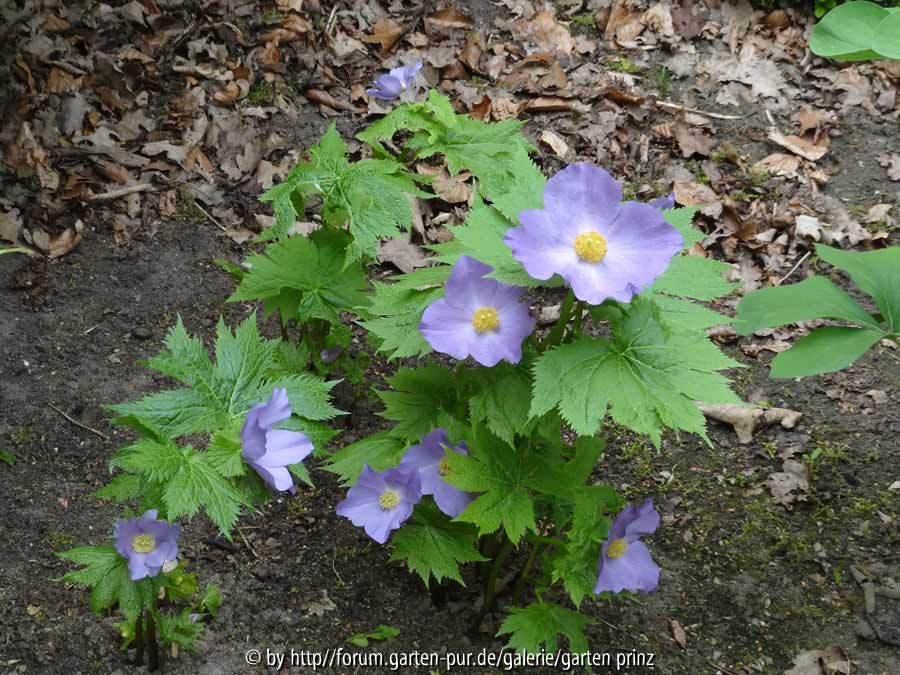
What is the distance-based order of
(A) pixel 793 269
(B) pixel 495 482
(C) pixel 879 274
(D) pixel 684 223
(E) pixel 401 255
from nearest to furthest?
(D) pixel 684 223, (B) pixel 495 482, (C) pixel 879 274, (E) pixel 401 255, (A) pixel 793 269

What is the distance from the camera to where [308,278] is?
2406 mm

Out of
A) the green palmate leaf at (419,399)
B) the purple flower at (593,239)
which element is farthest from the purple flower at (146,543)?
the purple flower at (593,239)

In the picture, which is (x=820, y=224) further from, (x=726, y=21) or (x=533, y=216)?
(x=533, y=216)

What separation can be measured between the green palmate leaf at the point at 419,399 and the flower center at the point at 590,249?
65 centimetres

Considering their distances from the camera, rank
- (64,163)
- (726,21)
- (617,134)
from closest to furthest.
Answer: (64,163), (617,134), (726,21)

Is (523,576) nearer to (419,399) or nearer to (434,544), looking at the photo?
(434,544)

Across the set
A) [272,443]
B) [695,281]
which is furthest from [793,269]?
[272,443]

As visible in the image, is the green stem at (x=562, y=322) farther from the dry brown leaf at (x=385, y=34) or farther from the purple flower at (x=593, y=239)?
the dry brown leaf at (x=385, y=34)

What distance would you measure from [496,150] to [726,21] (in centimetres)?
282

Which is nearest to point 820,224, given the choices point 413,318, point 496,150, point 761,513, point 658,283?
point 761,513

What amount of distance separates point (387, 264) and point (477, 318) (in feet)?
5.45

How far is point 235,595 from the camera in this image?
236cm

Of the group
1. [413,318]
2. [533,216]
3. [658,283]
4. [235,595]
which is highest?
[533,216]

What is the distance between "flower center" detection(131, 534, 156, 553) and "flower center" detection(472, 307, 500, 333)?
0.81 meters
